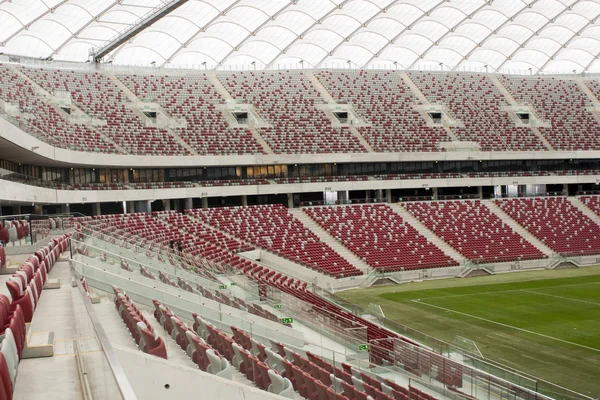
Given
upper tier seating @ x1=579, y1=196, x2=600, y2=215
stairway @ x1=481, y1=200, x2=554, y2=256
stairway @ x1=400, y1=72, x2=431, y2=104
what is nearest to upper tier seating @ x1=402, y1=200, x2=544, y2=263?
stairway @ x1=481, y1=200, x2=554, y2=256

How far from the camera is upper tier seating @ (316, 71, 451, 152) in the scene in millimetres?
67562

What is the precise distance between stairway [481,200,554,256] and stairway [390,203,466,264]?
25.8 ft

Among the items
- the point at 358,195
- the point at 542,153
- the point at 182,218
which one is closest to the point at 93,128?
the point at 182,218

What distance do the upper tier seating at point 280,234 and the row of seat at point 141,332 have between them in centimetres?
3104

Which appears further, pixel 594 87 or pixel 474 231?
pixel 594 87

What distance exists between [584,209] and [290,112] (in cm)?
3131

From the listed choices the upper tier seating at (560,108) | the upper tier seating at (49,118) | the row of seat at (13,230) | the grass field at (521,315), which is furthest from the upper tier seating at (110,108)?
the upper tier seating at (560,108)

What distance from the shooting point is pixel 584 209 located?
6562 centimetres

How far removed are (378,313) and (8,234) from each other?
47.2 feet

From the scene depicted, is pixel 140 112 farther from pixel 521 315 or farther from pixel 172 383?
pixel 172 383

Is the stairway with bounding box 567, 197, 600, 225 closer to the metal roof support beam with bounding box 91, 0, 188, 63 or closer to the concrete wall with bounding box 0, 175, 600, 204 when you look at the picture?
the concrete wall with bounding box 0, 175, 600, 204

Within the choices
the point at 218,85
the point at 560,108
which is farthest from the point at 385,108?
the point at 560,108

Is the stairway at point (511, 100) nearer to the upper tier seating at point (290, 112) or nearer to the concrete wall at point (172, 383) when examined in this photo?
the upper tier seating at point (290, 112)

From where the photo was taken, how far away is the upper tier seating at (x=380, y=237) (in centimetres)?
4938
